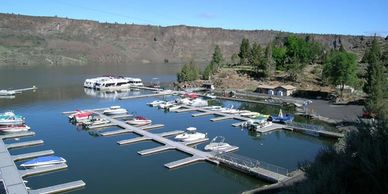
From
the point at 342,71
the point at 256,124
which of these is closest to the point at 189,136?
the point at 256,124

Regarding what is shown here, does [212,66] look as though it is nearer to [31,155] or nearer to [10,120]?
[10,120]

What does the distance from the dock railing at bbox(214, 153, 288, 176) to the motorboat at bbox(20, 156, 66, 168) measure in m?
12.2

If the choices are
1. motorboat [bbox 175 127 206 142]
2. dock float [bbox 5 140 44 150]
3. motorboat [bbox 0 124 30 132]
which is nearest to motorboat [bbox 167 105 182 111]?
motorboat [bbox 175 127 206 142]

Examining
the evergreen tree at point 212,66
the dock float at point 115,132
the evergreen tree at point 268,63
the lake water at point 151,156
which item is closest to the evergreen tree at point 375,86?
the lake water at point 151,156

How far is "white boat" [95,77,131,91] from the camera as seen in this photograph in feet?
287

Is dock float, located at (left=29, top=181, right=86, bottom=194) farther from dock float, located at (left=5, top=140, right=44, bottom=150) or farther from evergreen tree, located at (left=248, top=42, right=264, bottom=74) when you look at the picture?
evergreen tree, located at (left=248, top=42, right=264, bottom=74)

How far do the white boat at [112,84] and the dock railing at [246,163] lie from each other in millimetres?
59073

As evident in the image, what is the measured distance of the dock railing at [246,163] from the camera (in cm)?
2848

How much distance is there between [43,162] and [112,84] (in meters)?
59.7

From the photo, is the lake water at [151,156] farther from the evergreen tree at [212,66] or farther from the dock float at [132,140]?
the evergreen tree at [212,66]

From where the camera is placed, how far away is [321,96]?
2506 inches

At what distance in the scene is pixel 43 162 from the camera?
97.8ft

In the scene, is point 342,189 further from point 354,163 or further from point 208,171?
point 208,171

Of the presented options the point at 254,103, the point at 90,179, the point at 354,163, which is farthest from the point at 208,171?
the point at 254,103
